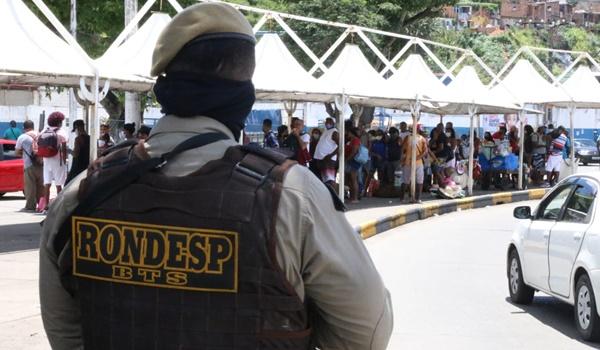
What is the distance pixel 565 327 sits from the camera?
8.84 metres

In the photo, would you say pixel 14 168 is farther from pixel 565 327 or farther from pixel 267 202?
pixel 267 202

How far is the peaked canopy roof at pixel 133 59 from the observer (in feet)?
45.2

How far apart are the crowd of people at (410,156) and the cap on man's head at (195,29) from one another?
605 inches

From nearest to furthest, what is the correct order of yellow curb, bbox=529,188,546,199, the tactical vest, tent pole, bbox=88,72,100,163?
the tactical vest
tent pole, bbox=88,72,100,163
yellow curb, bbox=529,188,546,199

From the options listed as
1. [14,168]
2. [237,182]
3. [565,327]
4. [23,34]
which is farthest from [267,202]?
[14,168]

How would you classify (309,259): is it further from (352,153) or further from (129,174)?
(352,153)

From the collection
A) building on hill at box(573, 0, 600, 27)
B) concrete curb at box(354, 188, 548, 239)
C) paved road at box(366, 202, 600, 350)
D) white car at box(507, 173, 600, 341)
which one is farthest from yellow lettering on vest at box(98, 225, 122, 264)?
building on hill at box(573, 0, 600, 27)

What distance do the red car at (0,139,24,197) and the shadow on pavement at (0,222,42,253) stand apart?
5419 millimetres

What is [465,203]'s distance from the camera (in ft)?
75.9

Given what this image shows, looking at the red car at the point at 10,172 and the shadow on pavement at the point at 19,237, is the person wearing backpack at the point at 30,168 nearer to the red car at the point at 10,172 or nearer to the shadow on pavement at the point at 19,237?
the shadow on pavement at the point at 19,237

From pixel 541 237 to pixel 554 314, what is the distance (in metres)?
0.89

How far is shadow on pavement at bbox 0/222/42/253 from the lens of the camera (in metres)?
12.8

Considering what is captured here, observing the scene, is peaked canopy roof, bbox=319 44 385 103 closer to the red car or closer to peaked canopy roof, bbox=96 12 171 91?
peaked canopy roof, bbox=96 12 171 91

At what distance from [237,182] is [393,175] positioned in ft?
69.9
